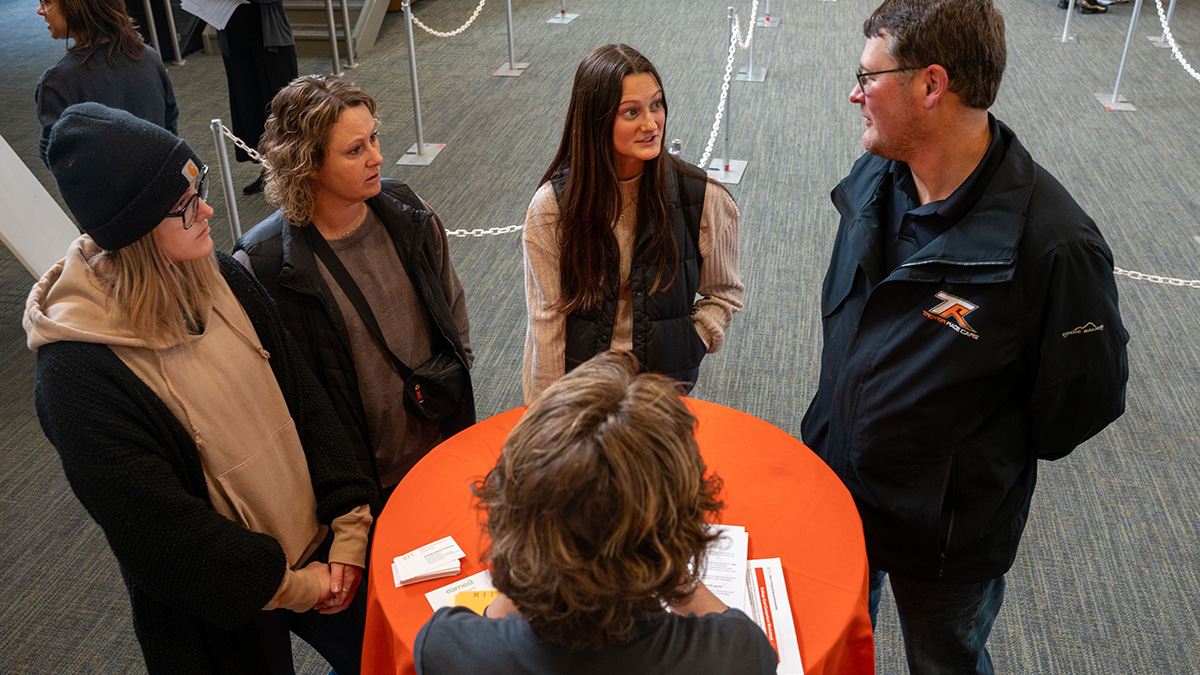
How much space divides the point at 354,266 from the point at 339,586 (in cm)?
83

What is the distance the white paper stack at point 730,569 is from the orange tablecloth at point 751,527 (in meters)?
0.04

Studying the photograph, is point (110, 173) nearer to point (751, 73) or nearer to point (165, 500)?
point (165, 500)

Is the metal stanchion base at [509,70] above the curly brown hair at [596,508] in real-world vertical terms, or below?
below

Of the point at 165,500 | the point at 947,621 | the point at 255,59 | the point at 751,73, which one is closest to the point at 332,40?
the point at 255,59

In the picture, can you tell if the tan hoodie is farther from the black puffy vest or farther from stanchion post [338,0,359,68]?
stanchion post [338,0,359,68]

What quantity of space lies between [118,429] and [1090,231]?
6.34ft

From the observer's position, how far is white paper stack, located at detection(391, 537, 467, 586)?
1845mm

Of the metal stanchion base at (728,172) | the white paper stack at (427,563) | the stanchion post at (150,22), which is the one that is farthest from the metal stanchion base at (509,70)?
the white paper stack at (427,563)

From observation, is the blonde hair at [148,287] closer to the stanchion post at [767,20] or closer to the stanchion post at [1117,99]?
the stanchion post at [1117,99]

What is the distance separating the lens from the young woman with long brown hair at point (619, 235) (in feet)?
7.55

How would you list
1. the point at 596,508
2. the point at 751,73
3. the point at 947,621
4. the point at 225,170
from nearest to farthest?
the point at 596,508
the point at 947,621
the point at 225,170
the point at 751,73

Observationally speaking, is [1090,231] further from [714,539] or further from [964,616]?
[714,539]

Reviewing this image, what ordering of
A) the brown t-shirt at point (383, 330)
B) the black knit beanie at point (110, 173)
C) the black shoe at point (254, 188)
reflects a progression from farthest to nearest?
the black shoe at point (254, 188) → the brown t-shirt at point (383, 330) → the black knit beanie at point (110, 173)

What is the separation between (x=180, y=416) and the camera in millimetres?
Answer: 1752
